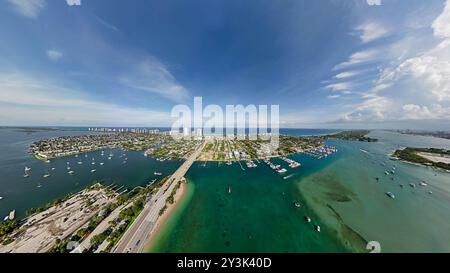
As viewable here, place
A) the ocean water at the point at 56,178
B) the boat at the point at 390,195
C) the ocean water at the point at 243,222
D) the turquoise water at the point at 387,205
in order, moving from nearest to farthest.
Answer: the ocean water at the point at 243,222
the turquoise water at the point at 387,205
the ocean water at the point at 56,178
the boat at the point at 390,195

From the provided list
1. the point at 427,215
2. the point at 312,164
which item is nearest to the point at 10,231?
the point at 427,215

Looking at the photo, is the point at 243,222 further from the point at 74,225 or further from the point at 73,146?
the point at 73,146

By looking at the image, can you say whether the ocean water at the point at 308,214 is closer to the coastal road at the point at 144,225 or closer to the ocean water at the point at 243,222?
the ocean water at the point at 243,222

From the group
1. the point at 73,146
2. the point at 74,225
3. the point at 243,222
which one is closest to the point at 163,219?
the point at 74,225

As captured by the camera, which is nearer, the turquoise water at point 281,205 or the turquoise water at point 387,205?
the turquoise water at point 281,205

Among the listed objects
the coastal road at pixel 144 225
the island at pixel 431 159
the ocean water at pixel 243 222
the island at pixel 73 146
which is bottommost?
the ocean water at pixel 243 222

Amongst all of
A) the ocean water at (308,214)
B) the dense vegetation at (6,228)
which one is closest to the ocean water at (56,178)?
the dense vegetation at (6,228)
